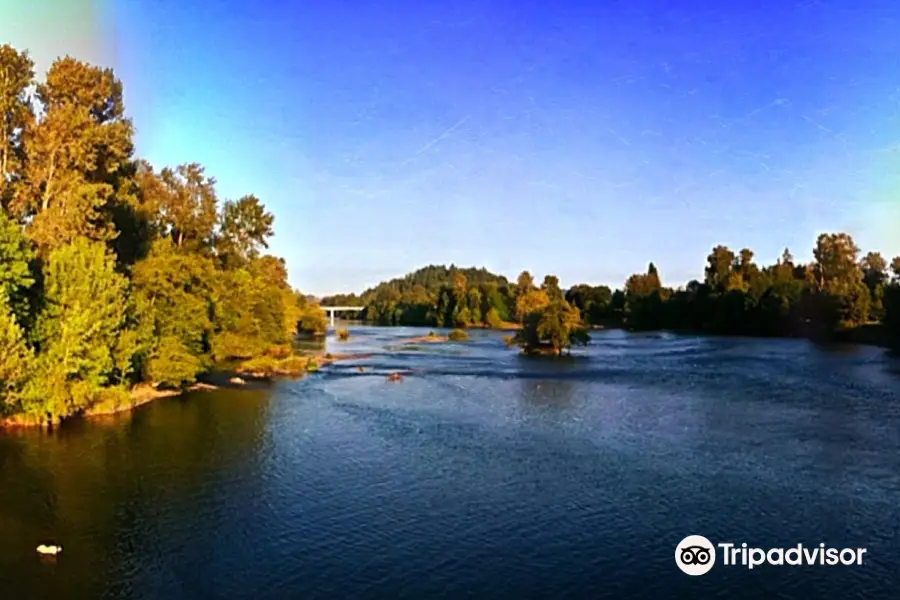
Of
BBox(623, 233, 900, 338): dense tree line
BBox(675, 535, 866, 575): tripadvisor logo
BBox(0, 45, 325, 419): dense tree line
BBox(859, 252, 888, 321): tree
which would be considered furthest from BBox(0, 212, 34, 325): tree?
BBox(859, 252, 888, 321): tree

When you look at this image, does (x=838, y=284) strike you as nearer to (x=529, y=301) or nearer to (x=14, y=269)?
(x=529, y=301)

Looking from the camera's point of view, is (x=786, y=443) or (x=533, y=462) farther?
(x=786, y=443)

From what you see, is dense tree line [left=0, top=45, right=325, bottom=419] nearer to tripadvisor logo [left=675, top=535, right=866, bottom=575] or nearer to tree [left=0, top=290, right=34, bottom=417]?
tree [left=0, top=290, right=34, bottom=417]

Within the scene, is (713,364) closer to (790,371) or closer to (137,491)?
(790,371)

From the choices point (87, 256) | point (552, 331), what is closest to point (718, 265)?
point (552, 331)

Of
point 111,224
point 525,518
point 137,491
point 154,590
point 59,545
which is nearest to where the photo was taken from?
point 154,590

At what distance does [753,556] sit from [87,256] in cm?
3643

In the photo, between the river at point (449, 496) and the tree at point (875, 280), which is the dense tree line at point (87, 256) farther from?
the tree at point (875, 280)

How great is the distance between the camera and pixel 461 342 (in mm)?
122312

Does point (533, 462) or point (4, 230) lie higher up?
point (4, 230)

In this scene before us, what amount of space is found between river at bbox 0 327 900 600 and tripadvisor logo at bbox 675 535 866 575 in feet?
1.23

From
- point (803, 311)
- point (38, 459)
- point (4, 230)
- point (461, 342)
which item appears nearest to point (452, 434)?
point (38, 459)

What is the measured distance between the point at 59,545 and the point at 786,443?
3242 cm

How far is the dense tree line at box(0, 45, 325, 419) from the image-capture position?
36.6 meters
